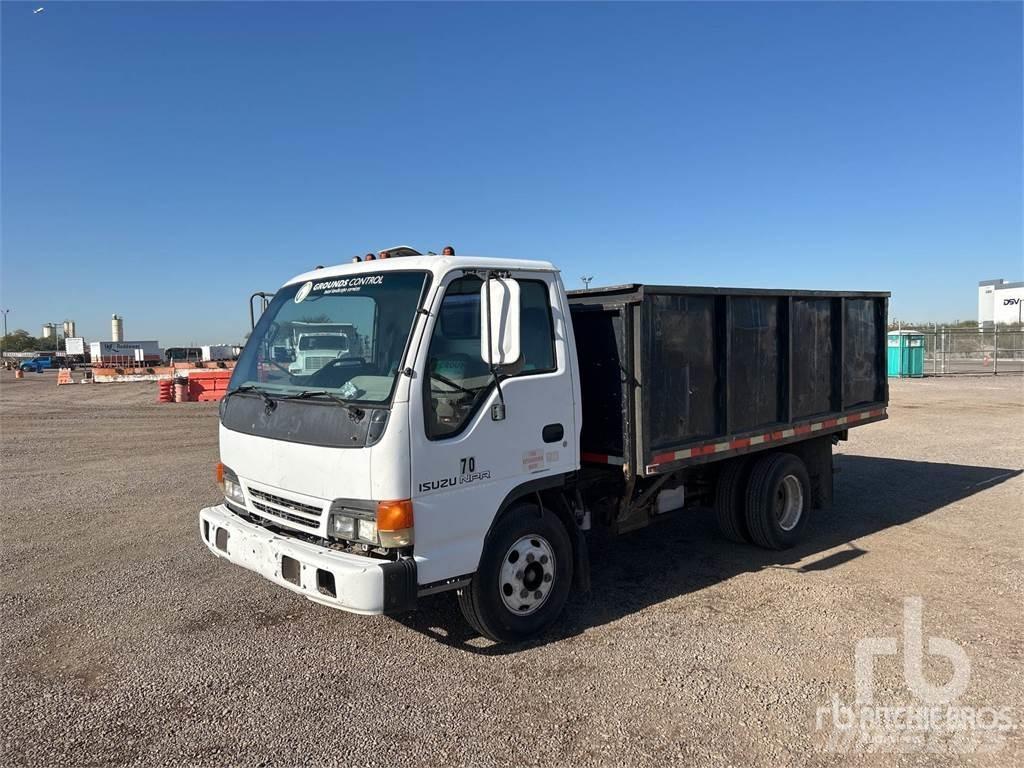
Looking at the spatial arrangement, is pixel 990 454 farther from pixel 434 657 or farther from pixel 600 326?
pixel 434 657

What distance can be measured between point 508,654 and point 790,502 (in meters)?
3.74

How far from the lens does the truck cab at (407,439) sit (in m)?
3.82

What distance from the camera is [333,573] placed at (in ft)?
12.2

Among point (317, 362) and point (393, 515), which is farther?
point (317, 362)

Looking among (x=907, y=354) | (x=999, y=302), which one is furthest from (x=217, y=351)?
(x=999, y=302)

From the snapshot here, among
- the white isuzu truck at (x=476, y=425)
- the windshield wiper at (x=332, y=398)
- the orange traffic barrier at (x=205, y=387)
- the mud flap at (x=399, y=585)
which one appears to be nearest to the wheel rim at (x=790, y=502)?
the white isuzu truck at (x=476, y=425)

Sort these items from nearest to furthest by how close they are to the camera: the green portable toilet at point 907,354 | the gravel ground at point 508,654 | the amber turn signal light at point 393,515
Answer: the gravel ground at point 508,654 → the amber turn signal light at point 393,515 → the green portable toilet at point 907,354

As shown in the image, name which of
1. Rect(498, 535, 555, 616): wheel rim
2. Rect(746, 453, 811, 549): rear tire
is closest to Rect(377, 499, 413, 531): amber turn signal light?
Rect(498, 535, 555, 616): wheel rim

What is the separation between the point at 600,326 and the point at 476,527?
5.98 ft

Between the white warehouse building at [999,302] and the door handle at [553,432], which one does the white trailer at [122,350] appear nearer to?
the door handle at [553,432]

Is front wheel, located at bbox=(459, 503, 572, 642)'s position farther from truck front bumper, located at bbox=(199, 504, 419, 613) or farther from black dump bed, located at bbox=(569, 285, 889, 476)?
black dump bed, located at bbox=(569, 285, 889, 476)

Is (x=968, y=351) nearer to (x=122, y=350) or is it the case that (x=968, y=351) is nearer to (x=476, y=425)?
(x=476, y=425)

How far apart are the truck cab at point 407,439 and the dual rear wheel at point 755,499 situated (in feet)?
7.37

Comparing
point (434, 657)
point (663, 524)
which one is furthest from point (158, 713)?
point (663, 524)
